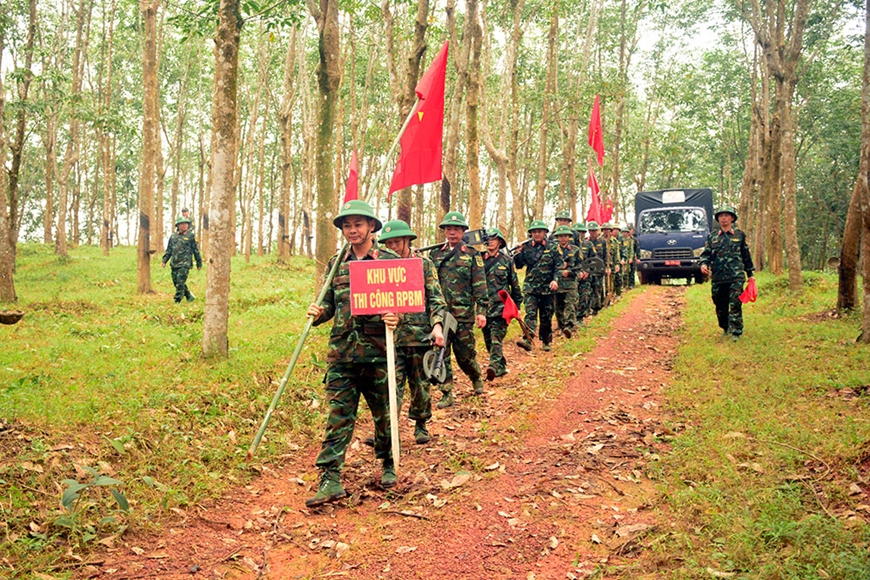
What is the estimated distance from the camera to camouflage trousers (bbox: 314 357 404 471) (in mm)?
5234

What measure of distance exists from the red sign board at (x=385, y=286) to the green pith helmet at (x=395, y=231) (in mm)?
1059

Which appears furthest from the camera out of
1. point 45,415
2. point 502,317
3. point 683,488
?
point 502,317

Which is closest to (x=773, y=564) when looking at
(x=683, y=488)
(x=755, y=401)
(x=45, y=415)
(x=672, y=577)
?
(x=672, y=577)

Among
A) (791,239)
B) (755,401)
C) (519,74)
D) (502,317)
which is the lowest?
(755,401)

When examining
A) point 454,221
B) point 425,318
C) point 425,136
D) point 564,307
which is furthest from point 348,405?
point 564,307

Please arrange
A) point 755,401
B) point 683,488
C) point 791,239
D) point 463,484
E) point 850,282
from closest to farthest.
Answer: point 683,488
point 463,484
point 755,401
point 850,282
point 791,239

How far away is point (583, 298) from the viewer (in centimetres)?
1439

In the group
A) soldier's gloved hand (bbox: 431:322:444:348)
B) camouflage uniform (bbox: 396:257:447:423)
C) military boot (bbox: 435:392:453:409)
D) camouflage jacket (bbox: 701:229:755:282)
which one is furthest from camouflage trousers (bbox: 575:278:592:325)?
soldier's gloved hand (bbox: 431:322:444:348)

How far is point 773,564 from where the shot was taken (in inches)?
138

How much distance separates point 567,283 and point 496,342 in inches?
110

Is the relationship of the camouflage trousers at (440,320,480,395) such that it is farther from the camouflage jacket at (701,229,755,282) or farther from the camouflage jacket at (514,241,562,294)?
the camouflage jacket at (701,229,755,282)

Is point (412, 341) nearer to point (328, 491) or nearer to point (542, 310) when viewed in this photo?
point (328, 491)

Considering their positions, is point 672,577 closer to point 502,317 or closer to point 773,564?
point 773,564

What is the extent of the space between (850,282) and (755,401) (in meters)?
5.25
